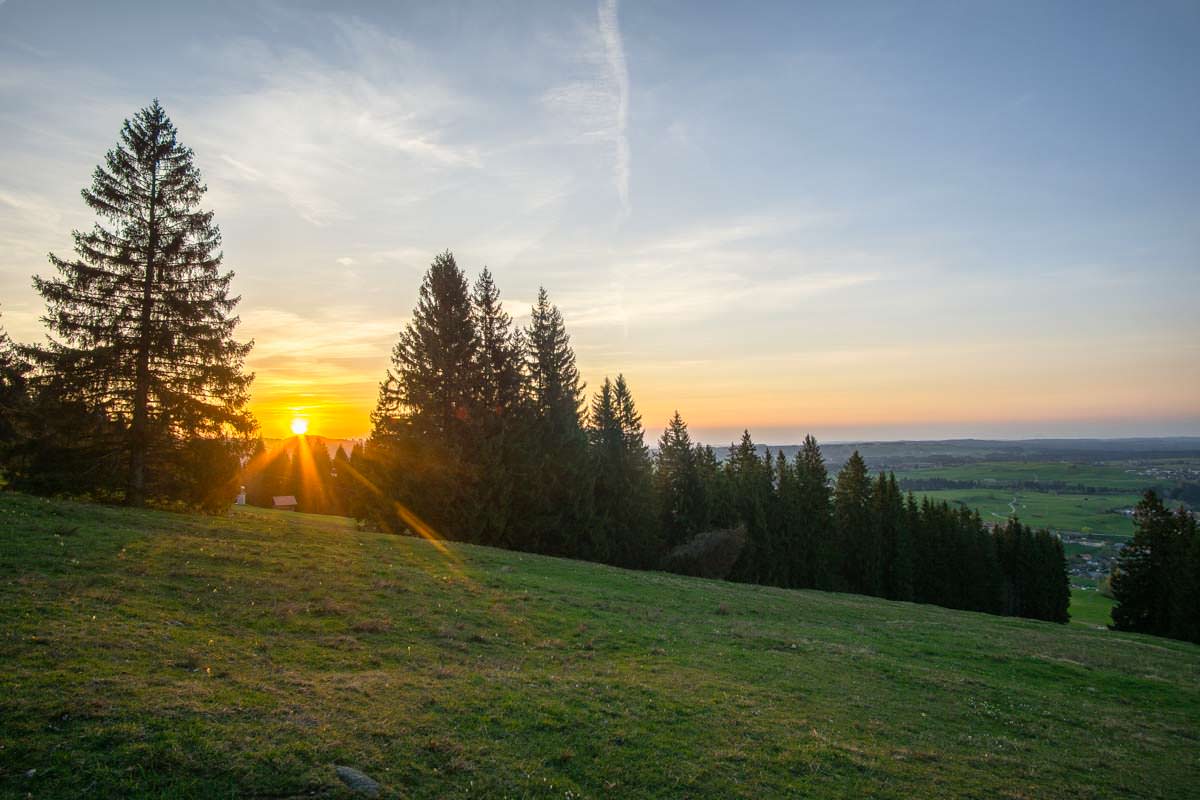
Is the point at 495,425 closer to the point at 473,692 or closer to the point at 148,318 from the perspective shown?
the point at 148,318

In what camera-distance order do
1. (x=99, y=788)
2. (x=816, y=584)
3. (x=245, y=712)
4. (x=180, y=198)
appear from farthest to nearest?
1. (x=816, y=584)
2. (x=180, y=198)
3. (x=245, y=712)
4. (x=99, y=788)

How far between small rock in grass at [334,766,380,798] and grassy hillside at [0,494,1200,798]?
0.16 m

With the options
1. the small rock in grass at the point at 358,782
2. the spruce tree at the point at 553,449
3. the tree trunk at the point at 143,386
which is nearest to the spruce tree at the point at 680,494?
the spruce tree at the point at 553,449

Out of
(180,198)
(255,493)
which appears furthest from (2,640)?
(255,493)

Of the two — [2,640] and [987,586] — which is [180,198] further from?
[987,586]

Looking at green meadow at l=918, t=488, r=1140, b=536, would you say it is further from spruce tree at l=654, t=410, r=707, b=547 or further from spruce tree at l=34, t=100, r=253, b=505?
spruce tree at l=34, t=100, r=253, b=505

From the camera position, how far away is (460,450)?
34.9m

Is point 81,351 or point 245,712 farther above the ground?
point 81,351

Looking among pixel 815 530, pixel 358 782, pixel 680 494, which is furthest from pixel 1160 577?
pixel 358 782

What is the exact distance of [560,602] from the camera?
59.5ft

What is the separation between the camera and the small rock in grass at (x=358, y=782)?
21.6ft

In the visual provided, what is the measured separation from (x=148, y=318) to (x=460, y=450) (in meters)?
16.6

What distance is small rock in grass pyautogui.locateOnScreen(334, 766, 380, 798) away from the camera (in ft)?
21.6

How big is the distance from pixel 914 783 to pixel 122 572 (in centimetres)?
1697
